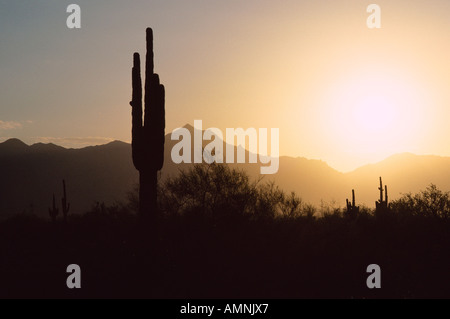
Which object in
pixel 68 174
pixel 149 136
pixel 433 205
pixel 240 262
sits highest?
pixel 68 174

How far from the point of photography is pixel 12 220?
1686 inches

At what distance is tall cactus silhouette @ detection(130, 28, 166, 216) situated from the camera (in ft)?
53.0

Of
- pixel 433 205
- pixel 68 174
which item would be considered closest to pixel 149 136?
pixel 433 205

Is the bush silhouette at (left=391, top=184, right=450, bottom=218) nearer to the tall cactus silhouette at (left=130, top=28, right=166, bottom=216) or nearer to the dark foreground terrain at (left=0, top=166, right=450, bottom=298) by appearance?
the dark foreground terrain at (left=0, top=166, right=450, bottom=298)

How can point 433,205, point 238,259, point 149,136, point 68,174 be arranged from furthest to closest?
point 68,174, point 433,205, point 238,259, point 149,136

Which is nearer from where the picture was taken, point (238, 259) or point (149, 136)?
point (149, 136)

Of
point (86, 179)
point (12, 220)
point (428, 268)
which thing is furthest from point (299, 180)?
point (428, 268)

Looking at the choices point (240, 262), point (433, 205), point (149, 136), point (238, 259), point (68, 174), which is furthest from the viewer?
point (68, 174)

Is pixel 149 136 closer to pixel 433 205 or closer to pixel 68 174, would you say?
pixel 433 205

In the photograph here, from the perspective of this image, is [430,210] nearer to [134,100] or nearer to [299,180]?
[134,100]

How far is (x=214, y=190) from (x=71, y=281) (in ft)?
42.3

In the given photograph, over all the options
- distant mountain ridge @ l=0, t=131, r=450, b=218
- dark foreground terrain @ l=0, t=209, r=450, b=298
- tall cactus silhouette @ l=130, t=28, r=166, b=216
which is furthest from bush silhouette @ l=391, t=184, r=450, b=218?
distant mountain ridge @ l=0, t=131, r=450, b=218

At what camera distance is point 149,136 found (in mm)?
16172
